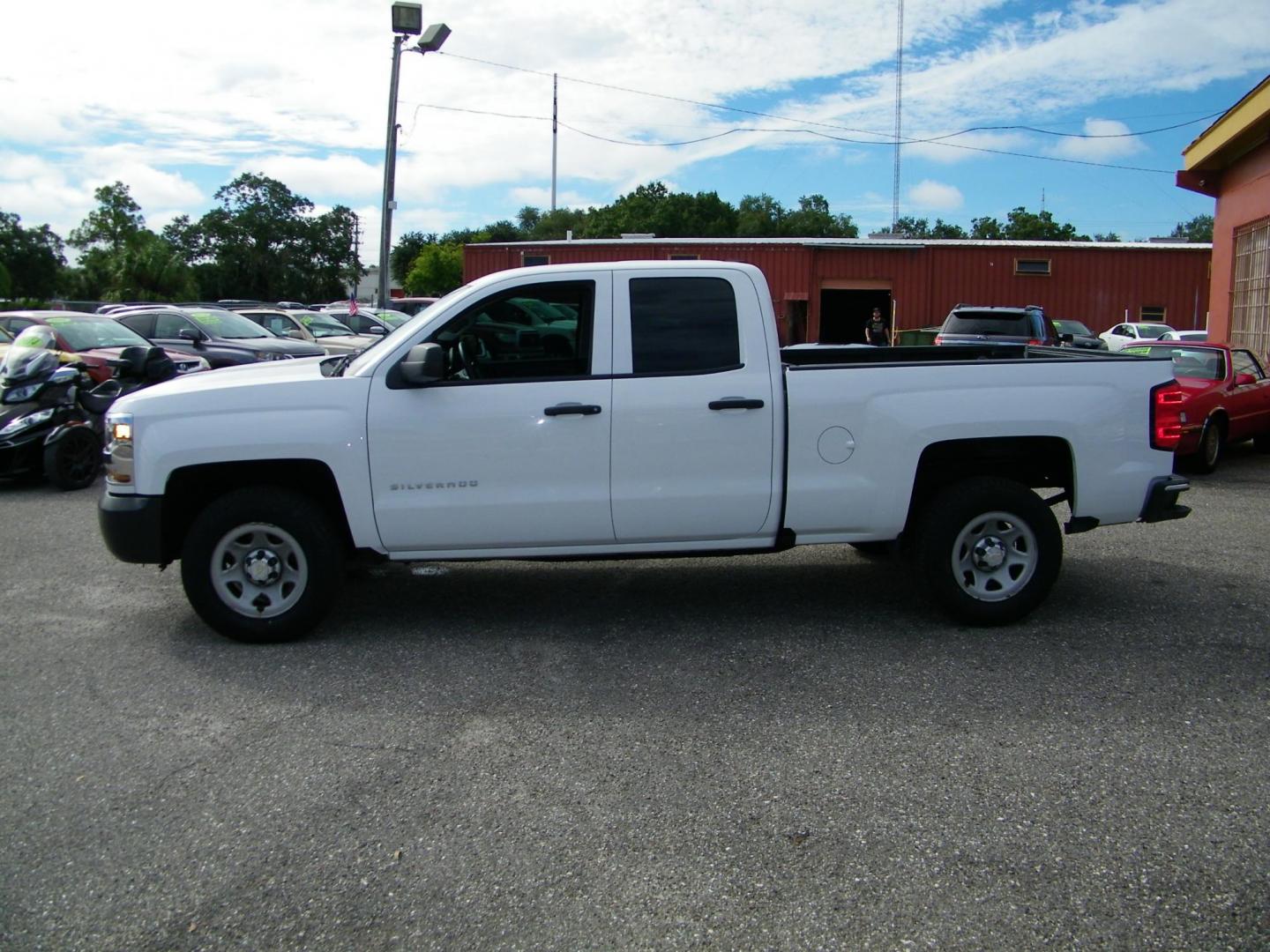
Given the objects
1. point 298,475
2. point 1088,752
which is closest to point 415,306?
point 298,475

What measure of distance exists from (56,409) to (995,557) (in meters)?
9.30

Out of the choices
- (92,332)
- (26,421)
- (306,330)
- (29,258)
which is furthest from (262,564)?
(29,258)

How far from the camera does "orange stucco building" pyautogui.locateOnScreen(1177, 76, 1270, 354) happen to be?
15094mm

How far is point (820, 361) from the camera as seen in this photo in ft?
22.3

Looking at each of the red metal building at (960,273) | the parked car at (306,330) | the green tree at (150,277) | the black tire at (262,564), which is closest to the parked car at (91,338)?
the parked car at (306,330)

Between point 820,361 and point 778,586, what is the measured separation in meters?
1.46

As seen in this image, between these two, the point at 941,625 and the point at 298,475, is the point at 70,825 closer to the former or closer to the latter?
the point at 298,475

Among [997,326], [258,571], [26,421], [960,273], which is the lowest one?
[258,571]

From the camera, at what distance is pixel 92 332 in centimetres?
1337

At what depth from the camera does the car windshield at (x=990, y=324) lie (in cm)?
1630

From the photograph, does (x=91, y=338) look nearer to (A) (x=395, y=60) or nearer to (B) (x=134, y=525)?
(B) (x=134, y=525)

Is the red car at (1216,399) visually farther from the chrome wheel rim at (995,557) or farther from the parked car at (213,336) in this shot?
the parked car at (213,336)

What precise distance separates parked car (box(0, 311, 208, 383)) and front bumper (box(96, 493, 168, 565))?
7.32 meters

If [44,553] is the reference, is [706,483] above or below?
above
